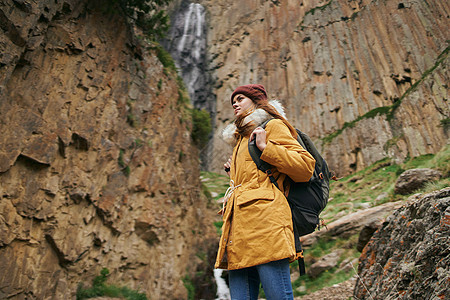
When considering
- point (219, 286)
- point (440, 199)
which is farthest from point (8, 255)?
point (219, 286)

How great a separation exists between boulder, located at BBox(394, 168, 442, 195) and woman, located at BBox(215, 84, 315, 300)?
675cm

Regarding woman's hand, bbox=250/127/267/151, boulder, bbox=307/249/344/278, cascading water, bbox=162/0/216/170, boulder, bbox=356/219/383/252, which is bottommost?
boulder, bbox=307/249/344/278

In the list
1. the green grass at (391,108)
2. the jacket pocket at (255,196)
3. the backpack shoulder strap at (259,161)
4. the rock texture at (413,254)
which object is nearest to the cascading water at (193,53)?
the green grass at (391,108)

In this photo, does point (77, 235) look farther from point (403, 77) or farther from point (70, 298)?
point (403, 77)

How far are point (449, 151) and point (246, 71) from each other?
24.8m

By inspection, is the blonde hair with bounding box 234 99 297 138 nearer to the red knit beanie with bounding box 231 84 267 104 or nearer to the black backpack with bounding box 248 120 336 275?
the red knit beanie with bounding box 231 84 267 104

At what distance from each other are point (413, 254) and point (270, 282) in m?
1.47

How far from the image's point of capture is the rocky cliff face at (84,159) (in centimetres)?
537

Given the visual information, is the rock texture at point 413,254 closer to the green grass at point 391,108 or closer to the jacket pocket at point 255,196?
the jacket pocket at point 255,196

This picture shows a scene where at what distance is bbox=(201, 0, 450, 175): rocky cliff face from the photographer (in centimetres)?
1894

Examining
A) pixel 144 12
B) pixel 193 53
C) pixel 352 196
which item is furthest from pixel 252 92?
pixel 193 53

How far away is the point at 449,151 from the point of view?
902 cm

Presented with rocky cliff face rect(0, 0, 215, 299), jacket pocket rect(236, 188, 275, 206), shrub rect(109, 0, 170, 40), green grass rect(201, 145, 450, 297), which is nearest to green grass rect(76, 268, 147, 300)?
rocky cliff face rect(0, 0, 215, 299)

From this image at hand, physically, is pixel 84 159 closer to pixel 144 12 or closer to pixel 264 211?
pixel 144 12
